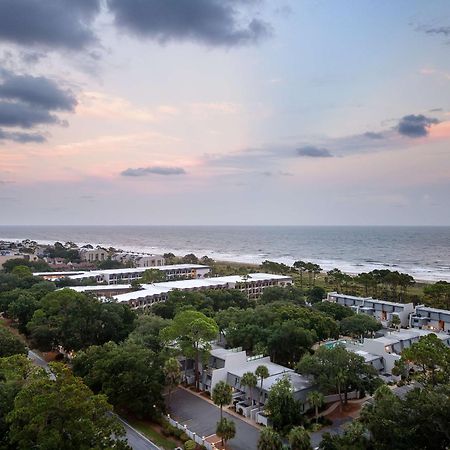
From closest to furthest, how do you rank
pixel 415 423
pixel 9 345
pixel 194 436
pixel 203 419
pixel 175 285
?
1. pixel 415 423
2. pixel 194 436
3. pixel 203 419
4. pixel 9 345
5. pixel 175 285

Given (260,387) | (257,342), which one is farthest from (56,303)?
(260,387)

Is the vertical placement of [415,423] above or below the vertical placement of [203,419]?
above

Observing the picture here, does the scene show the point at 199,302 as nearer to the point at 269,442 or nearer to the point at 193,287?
the point at 193,287

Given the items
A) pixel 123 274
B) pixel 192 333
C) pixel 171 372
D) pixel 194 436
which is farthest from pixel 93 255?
pixel 194 436

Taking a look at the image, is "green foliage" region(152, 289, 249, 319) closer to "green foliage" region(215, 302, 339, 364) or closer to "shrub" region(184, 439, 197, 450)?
"green foliage" region(215, 302, 339, 364)

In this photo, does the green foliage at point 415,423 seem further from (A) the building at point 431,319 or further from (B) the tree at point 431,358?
(A) the building at point 431,319

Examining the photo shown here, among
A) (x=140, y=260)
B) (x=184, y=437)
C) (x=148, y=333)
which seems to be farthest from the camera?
(x=140, y=260)

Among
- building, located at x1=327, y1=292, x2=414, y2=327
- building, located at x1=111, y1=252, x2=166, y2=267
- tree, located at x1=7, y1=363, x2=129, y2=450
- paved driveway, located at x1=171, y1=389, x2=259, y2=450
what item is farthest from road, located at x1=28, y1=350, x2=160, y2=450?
building, located at x1=111, y1=252, x2=166, y2=267
